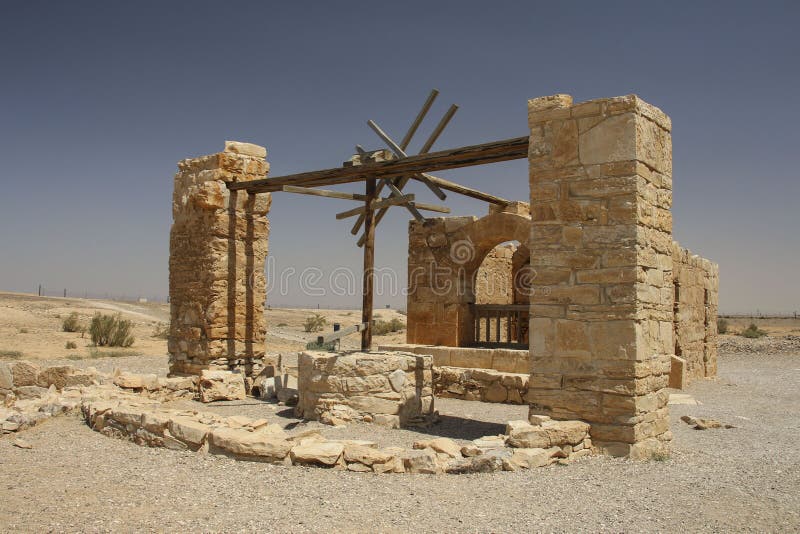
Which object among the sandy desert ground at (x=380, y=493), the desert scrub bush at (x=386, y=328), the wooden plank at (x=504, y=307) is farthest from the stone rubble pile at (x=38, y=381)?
the desert scrub bush at (x=386, y=328)

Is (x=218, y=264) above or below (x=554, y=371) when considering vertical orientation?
above

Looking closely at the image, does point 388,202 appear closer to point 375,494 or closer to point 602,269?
point 602,269

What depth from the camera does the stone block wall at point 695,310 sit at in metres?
11.6

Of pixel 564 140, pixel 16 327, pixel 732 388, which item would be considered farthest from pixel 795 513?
pixel 16 327

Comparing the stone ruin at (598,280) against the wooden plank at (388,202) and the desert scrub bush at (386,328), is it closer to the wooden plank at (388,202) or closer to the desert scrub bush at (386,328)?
the wooden plank at (388,202)

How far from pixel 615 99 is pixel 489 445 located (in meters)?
3.31

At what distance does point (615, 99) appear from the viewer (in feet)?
18.1

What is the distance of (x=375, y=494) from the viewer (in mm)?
4152

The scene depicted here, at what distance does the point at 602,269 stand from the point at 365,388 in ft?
10.1

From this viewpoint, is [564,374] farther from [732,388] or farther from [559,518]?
[732,388]

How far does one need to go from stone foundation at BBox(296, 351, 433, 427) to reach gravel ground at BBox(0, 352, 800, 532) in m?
2.18

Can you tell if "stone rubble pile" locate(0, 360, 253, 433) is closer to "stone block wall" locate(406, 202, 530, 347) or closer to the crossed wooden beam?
the crossed wooden beam

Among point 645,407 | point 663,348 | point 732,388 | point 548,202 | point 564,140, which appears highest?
point 564,140

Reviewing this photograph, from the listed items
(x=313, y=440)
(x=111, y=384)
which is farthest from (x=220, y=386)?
(x=313, y=440)
